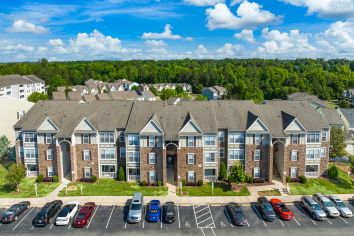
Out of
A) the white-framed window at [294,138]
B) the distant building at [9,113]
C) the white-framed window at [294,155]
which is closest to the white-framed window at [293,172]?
the white-framed window at [294,155]

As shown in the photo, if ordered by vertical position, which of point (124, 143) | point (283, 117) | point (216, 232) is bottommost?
point (216, 232)

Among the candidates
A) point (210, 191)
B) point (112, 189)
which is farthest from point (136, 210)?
point (210, 191)

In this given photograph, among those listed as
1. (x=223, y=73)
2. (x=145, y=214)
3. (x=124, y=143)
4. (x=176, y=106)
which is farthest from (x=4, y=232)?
(x=223, y=73)

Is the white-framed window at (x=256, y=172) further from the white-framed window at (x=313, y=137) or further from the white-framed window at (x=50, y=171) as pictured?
the white-framed window at (x=50, y=171)

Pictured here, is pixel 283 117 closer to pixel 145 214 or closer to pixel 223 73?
pixel 145 214

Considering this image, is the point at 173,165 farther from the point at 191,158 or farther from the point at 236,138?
the point at 236,138
